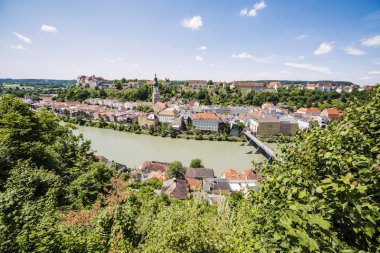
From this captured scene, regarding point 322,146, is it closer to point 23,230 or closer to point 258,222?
point 258,222

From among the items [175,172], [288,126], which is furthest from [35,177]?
[288,126]

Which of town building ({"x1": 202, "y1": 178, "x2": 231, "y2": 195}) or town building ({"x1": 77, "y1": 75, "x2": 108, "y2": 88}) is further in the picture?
town building ({"x1": 77, "y1": 75, "x2": 108, "y2": 88})

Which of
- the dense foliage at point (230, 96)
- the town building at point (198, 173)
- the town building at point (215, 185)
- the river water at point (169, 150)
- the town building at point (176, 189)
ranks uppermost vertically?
the dense foliage at point (230, 96)

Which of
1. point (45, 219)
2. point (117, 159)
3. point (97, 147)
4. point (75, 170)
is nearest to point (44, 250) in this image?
point (45, 219)

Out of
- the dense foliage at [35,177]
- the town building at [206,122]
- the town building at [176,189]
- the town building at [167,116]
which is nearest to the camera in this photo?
the dense foliage at [35,177]

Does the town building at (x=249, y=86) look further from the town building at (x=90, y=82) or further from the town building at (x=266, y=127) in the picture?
the town building at (x=90, y=82)

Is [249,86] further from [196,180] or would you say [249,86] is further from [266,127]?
[196,180]

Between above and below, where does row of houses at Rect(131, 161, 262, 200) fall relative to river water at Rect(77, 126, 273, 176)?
above

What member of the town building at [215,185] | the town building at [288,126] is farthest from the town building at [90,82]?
the town building at [215,185]

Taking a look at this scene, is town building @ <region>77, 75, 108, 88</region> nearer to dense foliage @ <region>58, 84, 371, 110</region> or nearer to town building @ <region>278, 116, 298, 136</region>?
dense foliage @ <region>58, 84, 371, 110</region>

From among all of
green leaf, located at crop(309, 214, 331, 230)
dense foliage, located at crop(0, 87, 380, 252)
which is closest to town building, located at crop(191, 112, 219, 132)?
dense foliage, located at crop(0, 87, 380, 252)
